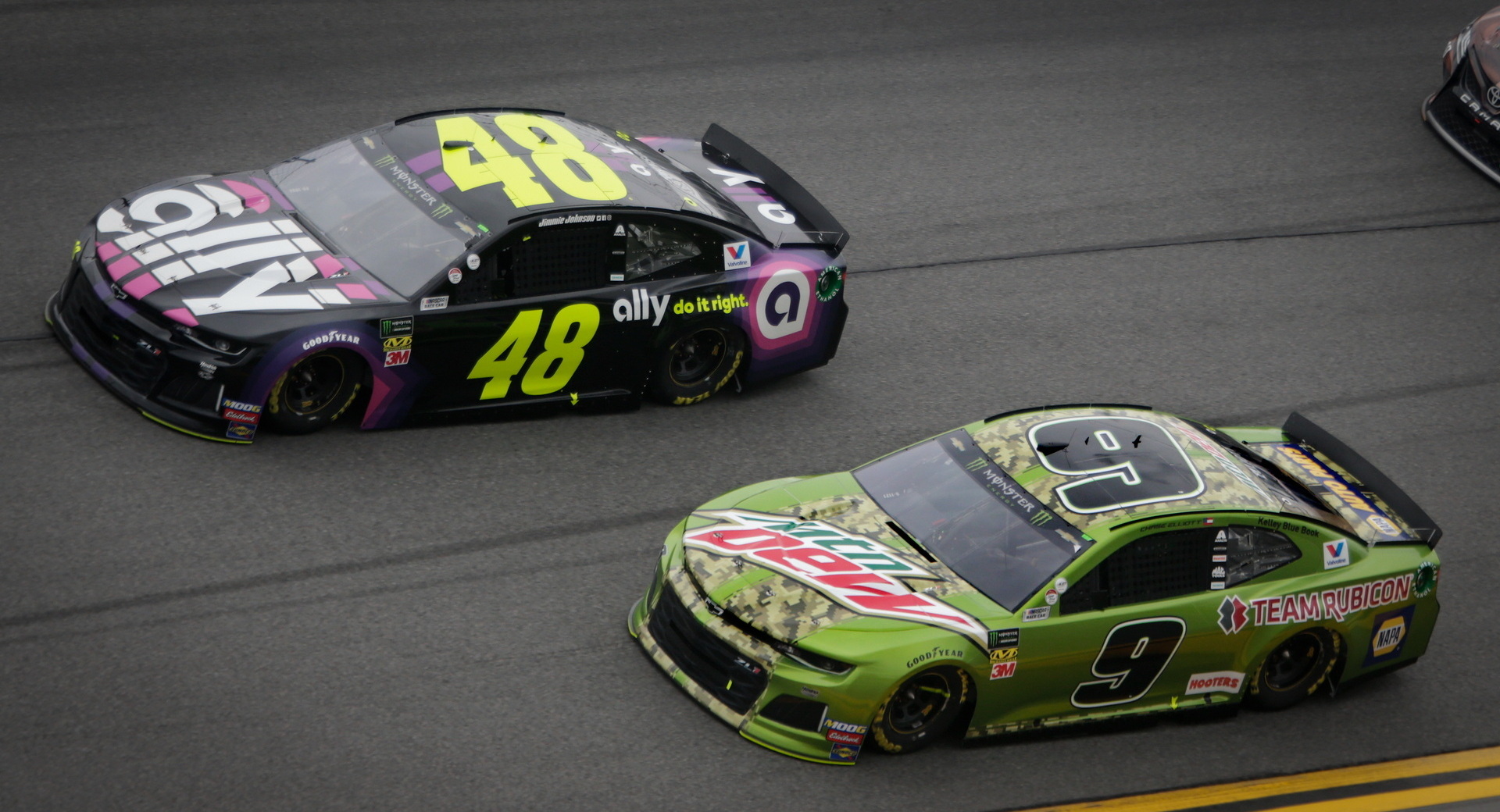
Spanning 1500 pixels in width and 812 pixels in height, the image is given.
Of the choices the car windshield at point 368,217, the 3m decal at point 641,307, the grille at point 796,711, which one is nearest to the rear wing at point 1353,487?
the grille at point 796,711

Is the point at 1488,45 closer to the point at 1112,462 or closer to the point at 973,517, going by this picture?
the point at 1112,462

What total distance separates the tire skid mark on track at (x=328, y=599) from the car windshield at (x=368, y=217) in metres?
1.71

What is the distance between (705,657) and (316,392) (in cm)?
296

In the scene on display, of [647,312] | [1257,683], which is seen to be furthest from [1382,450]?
[647,312]

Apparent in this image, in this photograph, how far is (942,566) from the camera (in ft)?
21.9

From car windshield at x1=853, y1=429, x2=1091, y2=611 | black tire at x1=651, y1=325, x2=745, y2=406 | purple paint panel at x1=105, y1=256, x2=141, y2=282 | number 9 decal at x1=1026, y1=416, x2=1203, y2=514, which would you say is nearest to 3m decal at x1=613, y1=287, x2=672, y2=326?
black tire at x1=651, y1=325, x2=745, y2=406

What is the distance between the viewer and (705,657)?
257 inches

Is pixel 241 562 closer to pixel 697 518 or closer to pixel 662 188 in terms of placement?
pixel 697 518

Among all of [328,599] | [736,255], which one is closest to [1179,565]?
[736,255]

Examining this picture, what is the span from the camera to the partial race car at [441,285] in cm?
771

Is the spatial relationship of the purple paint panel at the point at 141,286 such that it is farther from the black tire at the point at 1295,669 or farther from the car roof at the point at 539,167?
the black tire at the point at 1295,669

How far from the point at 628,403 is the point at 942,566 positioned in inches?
112

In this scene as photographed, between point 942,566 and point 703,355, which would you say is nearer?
point 942,566

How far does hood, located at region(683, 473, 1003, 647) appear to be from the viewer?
20.8 feet
